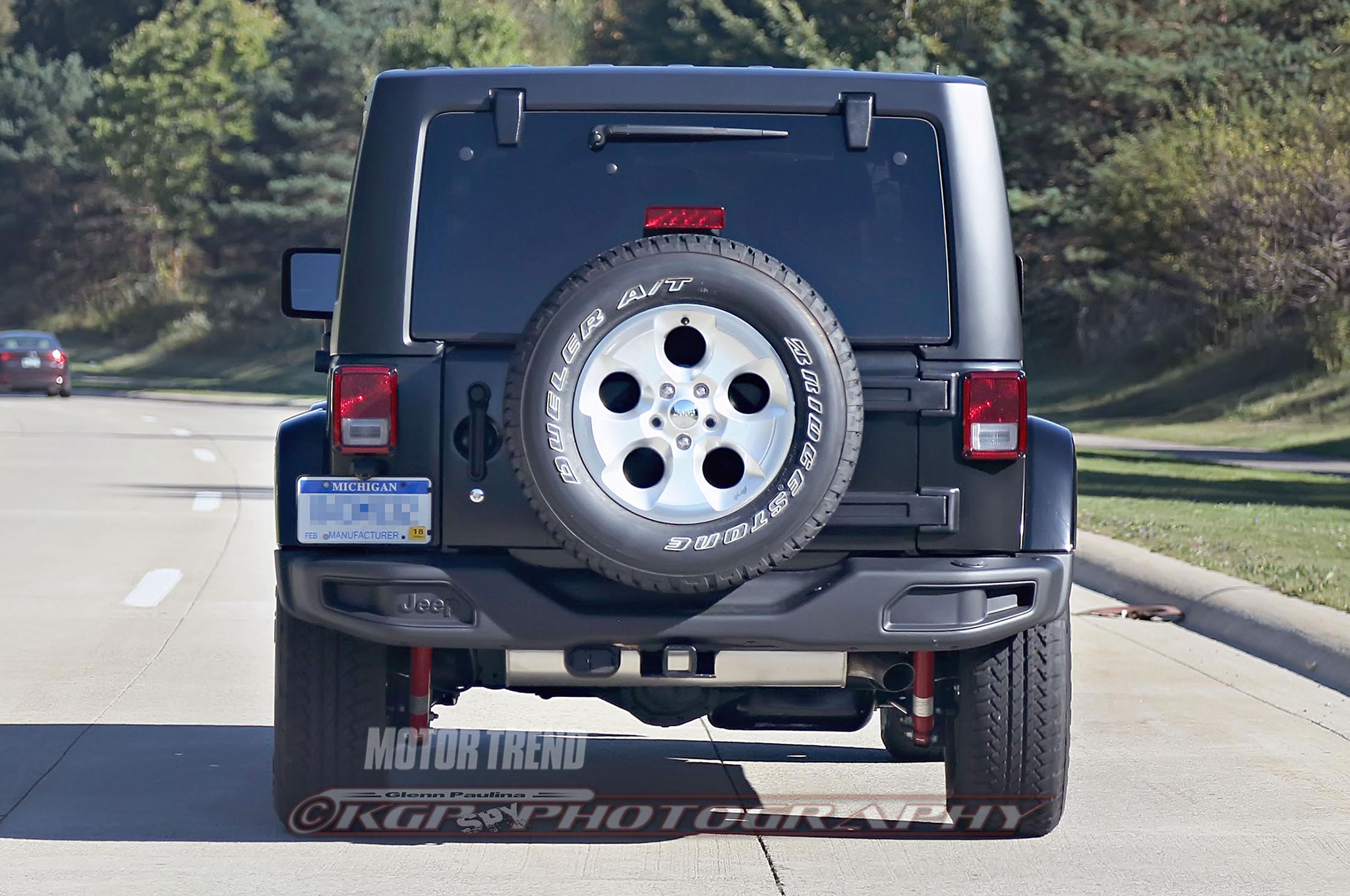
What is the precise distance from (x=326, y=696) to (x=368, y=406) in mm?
866

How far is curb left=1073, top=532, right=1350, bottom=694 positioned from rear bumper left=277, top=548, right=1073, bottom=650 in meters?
4.22

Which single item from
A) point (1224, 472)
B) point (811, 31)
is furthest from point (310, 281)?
point (811, 31)

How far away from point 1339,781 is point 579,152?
11.4ft

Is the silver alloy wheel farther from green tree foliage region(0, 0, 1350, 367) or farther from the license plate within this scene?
green tree foliage region(0, 0, 1350, 367)

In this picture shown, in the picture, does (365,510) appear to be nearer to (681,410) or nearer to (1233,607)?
(681,410)

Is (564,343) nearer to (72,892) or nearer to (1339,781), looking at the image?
(72,892)

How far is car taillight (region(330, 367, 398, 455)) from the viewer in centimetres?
518

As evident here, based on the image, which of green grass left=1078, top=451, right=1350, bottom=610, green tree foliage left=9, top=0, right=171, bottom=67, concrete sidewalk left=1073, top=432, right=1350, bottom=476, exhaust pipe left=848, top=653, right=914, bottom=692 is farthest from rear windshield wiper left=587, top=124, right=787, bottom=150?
green tree foliage left=9, top=0, right=171, bottom=67

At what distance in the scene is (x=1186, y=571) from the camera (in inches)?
473

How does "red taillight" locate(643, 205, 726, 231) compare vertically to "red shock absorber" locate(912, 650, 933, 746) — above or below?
above

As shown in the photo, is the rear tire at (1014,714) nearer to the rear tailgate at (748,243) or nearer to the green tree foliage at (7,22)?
the rear tailgate at (748,243)

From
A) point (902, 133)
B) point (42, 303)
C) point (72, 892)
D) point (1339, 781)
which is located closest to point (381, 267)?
point (902, 133)

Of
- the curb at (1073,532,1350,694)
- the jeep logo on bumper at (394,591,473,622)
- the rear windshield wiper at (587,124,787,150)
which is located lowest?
the curb at (1073,532,1350,694)

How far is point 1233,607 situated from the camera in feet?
34.5
